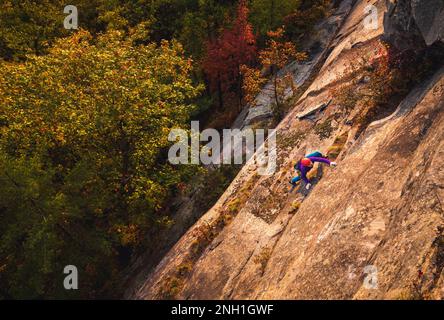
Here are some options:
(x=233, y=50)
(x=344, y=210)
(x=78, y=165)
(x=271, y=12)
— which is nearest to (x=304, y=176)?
(x=344, y=210)

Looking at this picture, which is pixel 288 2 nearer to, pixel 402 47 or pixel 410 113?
pixel 402 47

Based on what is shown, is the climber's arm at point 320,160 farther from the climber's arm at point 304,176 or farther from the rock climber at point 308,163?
the climber's arm at point 304,176

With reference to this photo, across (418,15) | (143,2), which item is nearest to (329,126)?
Result: (418,15)

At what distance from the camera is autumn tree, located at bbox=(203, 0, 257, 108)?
3148cm

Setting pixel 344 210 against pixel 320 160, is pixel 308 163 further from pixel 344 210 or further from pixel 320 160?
pixel 344 210

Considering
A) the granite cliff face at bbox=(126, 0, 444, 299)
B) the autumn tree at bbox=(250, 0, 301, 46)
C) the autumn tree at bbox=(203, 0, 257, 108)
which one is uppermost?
the autumn tree at bbox=(250, 0, 301, 46)

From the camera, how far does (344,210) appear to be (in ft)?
39.6

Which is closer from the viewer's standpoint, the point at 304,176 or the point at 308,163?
the point at 308,163

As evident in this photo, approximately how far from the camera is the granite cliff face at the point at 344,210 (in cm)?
967

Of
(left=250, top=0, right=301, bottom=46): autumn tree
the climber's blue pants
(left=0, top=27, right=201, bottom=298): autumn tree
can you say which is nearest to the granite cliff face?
the climber's blue pants

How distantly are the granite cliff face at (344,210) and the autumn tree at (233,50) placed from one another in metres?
11.0

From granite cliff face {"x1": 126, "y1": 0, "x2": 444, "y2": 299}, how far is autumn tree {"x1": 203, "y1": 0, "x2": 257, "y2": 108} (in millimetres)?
10987

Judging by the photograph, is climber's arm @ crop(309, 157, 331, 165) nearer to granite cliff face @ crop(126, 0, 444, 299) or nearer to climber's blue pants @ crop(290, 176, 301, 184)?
granite cliff face @ crop(126, 0, 444, 299)

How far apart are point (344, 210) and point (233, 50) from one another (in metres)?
22.9
